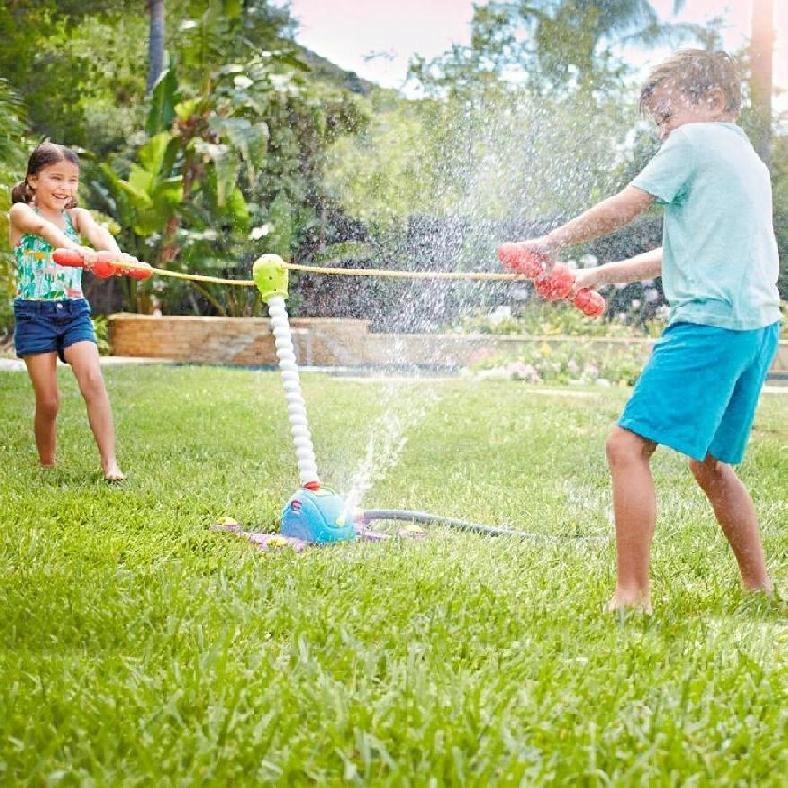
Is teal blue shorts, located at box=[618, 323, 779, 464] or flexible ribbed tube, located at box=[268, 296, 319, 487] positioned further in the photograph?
flexible ribbed tube, located at box=[268, 296, 319, 487]

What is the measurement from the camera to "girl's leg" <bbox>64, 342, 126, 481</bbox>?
403 cm

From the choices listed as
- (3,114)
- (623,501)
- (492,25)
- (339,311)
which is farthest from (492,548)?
(492,25)

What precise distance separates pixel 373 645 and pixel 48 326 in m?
2.50

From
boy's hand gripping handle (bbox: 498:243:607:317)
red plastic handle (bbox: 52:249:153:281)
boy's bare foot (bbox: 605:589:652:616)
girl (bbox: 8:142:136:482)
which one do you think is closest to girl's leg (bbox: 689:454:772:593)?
boy's bare foot (bbox: 605:589:652:616)

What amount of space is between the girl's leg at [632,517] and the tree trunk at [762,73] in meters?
10.8

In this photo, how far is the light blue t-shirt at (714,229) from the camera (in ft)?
8.06

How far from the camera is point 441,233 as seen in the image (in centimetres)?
1430

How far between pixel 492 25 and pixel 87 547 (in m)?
13.8

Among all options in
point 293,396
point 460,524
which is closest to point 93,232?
point 293,396

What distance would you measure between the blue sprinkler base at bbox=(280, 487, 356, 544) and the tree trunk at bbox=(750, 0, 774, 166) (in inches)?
411

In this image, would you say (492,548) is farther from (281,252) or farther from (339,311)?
(339,311)

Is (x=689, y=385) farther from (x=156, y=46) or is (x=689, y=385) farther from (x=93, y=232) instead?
(x=156, y=46)

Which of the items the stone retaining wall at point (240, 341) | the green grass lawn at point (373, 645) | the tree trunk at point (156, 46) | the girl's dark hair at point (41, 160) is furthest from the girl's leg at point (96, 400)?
the tree trunk at point (156, 46)

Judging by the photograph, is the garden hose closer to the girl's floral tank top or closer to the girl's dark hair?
the girl's floral tank top
